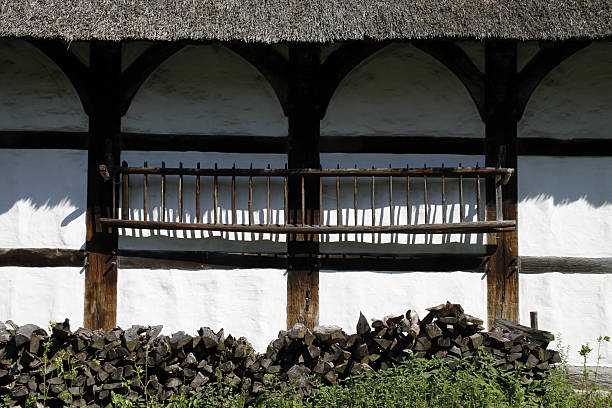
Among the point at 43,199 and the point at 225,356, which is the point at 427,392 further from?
the point at 43,199

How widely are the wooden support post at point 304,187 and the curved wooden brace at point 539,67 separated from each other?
1.88 meters

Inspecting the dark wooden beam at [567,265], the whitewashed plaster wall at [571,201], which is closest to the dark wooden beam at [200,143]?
the whitewashed plaster wall at [571,201]

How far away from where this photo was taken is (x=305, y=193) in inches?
217

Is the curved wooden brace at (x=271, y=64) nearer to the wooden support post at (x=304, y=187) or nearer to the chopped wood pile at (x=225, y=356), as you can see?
the wooden support post at (x=304, y=187)

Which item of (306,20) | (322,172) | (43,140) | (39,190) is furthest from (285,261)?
(43,140)

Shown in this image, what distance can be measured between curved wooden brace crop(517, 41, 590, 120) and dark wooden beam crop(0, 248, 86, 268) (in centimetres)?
428

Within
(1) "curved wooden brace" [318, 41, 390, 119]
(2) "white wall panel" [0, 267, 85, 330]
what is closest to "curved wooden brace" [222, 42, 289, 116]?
(1) "curved wooden brace" [318, 41, 390, 119]

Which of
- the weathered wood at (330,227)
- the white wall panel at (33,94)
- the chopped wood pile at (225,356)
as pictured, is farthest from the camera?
the white wall panel at (33,94)

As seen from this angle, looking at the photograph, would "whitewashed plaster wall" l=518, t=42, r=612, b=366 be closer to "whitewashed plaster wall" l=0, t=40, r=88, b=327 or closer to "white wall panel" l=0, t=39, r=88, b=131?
"whitewashed plaster wall" l=0, t=40, r=88, b=327

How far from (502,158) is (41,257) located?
433 centimetres

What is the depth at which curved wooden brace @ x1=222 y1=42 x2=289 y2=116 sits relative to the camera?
552cm

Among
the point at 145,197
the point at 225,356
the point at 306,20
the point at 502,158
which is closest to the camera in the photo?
the point at 225,356

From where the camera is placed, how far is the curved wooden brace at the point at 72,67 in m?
5.58

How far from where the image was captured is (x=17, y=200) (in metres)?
5.62
